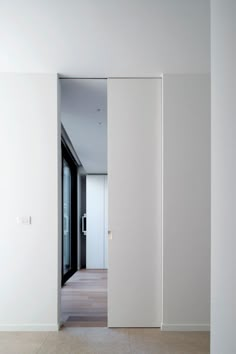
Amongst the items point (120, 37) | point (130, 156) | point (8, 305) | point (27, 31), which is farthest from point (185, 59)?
point (8, 305)

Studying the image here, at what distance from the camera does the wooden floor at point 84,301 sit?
4.37m

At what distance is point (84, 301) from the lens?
5352 mm

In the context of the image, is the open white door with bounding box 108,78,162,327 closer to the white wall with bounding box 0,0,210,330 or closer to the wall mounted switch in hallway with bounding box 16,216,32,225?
the white wall with bounding box 0,0,210,330

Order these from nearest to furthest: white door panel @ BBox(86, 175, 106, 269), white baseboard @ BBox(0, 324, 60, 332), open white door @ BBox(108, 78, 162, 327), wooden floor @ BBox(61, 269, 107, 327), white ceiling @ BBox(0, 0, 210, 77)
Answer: white ceiling @ BBox(0, 0, 210, 77) < white baseboard @ BBox(0, 324, 60, 332) < open white door @ BBox(108, 78, 162, 327) < wooden floor @ BBox(61, 269, 107, 327) < white door panel @ BBox(86, 175, 106, 269)

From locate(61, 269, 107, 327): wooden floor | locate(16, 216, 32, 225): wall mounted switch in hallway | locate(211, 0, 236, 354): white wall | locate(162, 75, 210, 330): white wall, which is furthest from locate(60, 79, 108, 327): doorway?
locate(211, 0, 236, 354): white wall

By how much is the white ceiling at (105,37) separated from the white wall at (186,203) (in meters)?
0.28

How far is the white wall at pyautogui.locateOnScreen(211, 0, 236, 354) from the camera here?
1.63 metres

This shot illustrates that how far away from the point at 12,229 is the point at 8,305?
0.76 m

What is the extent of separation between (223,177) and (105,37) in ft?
7.64

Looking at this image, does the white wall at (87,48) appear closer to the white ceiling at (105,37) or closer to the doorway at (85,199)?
the white ceiling at (105,37)

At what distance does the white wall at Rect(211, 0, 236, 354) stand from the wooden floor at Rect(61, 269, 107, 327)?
265 cm

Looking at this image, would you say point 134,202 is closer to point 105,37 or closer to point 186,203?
point 186,203

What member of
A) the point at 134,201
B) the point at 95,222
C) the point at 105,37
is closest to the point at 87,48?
the point at 105,37

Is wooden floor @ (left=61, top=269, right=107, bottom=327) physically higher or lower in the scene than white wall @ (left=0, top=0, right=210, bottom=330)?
lower
